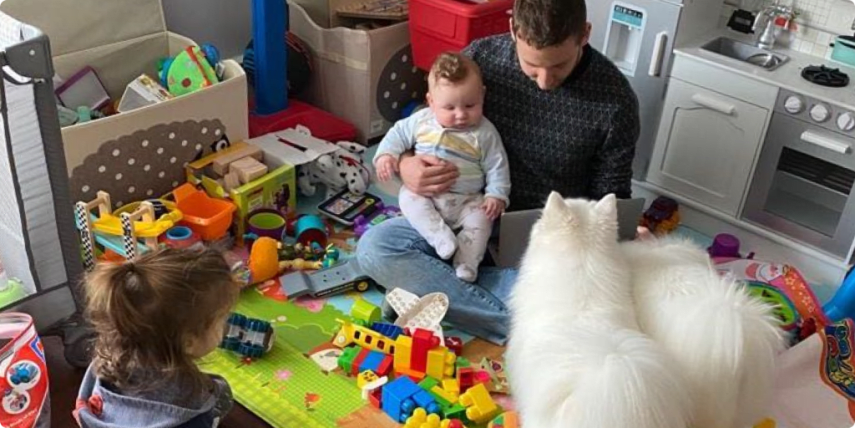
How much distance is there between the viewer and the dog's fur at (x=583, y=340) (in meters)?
1.13

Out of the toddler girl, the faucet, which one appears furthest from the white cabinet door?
the toddler girl

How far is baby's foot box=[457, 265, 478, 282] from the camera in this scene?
1892 millimetres

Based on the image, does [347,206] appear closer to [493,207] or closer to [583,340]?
[493,207]

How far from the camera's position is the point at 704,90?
7.45 ft

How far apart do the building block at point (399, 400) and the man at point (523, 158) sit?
262 millimetres

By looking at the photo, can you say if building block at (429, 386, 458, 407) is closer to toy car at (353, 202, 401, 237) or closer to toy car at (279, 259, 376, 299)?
toy car at (279, 259, 376, 299)

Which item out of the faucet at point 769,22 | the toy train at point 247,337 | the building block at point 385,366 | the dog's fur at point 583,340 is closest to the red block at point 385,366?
the building block at point 385,366

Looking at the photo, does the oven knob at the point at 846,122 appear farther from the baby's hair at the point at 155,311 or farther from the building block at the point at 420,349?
the baby's hair at the point at 155,311

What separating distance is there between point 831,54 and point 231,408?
1814 millimetres

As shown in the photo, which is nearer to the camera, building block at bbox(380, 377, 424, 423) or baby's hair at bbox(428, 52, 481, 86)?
building block at bbox(380, 377, 424, 423)

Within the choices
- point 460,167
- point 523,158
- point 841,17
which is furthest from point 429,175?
point 841,17

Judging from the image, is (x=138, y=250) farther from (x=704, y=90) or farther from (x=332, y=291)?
(x=704, y=90)

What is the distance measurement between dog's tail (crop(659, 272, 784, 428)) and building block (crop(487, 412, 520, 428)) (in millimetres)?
398

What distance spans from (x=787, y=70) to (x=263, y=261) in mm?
1422
